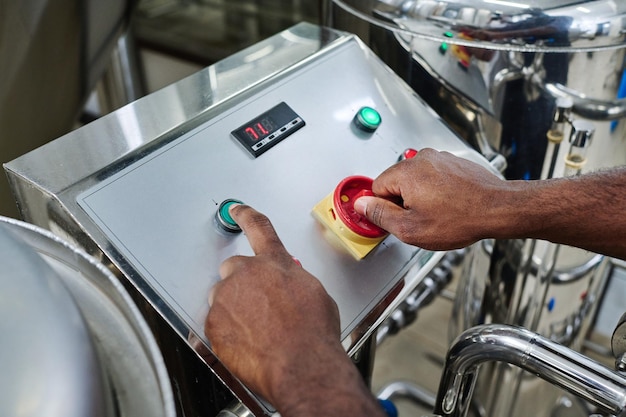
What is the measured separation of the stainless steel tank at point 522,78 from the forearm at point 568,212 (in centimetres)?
19

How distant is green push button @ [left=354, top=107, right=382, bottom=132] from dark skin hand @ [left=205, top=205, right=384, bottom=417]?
0.23 meters

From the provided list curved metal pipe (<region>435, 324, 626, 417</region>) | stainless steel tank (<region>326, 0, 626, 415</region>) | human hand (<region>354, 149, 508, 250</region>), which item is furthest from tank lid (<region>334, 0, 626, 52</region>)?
curved metal pipe (<region>435, 324, 626, 417</region>)

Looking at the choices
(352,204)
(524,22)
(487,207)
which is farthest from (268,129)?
(524,22)

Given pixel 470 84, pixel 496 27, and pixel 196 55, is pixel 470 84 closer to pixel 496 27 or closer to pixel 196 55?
pixel 496 27

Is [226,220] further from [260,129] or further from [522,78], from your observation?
[522,78]

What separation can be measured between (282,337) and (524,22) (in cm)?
50

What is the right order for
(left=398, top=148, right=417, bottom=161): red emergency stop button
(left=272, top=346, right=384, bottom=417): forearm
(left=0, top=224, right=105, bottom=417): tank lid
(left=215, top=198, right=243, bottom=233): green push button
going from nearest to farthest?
(left=0, top=224, right=105, bottom=417): tank lid < (left=272, top=346, right=384, bottom=417): forearm < (left=215, top=198, right=243, bottom=233): green push button < (left=398, top=148, right=417, bottom=161): red emergency stop button

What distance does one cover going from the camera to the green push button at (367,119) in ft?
2.17

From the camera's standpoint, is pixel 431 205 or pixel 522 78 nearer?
pixel 431 205

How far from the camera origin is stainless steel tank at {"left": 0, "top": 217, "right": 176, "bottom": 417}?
30cm

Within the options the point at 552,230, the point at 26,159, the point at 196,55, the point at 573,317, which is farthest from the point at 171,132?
the point at 196,55

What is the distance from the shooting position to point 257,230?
502 millimetres

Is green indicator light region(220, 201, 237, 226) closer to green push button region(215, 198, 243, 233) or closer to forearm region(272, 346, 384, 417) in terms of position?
green push button region(215, 198, 243, 233)

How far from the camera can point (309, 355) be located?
434 millimetres
